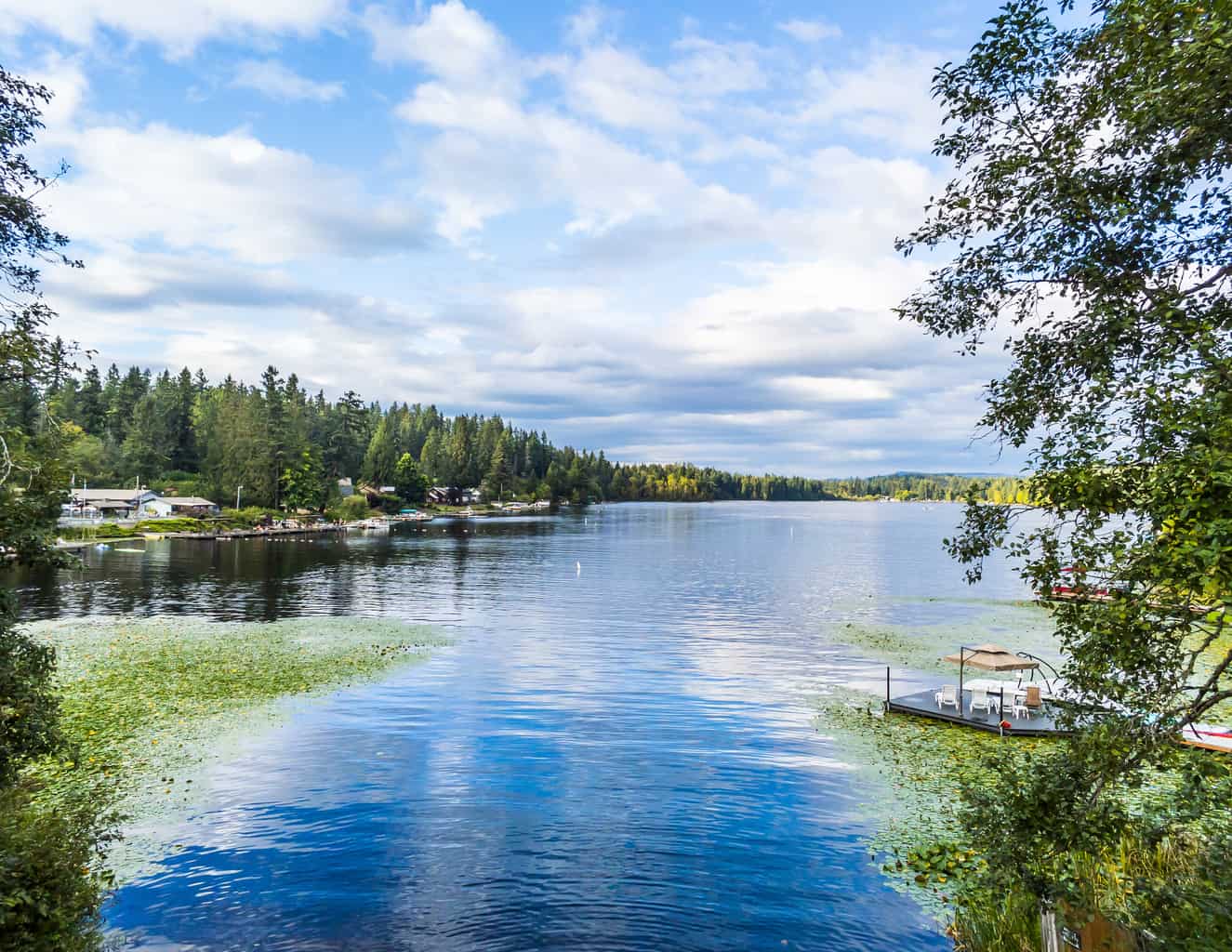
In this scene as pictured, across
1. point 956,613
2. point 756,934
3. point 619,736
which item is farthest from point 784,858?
Result: point 956,613

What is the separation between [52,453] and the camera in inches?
591

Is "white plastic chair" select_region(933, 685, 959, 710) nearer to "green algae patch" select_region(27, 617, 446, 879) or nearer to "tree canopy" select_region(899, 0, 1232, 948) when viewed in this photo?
"tree canopy" select_region(899, 0, 1232, 948)

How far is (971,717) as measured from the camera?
28234 mm

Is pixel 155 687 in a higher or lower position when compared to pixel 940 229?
lower

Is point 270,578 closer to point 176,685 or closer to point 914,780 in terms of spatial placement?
point 176,685

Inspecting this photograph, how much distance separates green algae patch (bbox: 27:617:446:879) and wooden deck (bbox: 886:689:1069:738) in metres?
24.4

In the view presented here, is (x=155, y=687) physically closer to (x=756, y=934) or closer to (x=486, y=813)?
(x=486, y=813)

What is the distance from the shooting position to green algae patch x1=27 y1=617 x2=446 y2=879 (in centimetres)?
2114

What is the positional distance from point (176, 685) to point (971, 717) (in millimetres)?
33444

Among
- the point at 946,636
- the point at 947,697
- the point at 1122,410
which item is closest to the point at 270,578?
the point at 946,636

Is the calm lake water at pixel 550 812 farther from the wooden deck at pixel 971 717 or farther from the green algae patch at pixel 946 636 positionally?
the wooden deck at pixel 971 717

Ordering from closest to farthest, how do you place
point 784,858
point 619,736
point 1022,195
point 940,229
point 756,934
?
point 1022,195, point 940,229, point 756,934, point 784,858, point 619,736

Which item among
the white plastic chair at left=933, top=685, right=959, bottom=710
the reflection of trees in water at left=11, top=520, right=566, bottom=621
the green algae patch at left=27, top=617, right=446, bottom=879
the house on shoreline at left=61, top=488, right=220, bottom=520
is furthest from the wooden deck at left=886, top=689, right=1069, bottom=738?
the house on shoreline at left=61, top=488, right=220, bottom=520

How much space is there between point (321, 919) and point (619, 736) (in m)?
13.9
